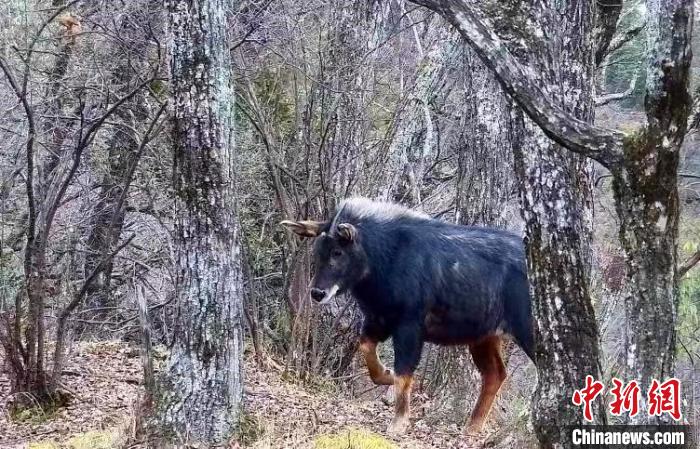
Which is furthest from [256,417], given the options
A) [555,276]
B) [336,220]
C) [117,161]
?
[117,161]

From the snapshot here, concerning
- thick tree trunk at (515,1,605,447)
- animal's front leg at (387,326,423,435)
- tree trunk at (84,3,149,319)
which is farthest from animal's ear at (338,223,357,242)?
thick tree trunk at (515,1,605,447)

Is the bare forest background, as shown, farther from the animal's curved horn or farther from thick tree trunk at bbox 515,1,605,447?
thick tree trunk at bbox 515,1,605,447

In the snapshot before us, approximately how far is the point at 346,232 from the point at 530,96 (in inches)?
148

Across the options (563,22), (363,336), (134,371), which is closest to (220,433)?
(363,336)

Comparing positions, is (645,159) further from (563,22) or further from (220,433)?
(220,433)

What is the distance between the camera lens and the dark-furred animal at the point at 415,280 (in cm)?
843

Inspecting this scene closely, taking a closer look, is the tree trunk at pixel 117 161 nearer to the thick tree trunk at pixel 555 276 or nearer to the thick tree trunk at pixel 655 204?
the thick tree trunk at pixel 555 276

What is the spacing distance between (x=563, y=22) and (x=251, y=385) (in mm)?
5092

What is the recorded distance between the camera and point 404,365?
8406mm

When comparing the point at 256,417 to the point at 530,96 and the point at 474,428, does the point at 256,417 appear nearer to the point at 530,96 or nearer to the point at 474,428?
the point at 474,428

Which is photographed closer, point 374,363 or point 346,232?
point 346,232

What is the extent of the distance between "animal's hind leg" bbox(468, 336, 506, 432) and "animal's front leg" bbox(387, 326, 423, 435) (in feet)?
2.77

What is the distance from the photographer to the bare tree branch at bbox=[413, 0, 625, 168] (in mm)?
4781

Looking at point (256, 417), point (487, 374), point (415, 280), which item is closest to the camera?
point (256, 417)
